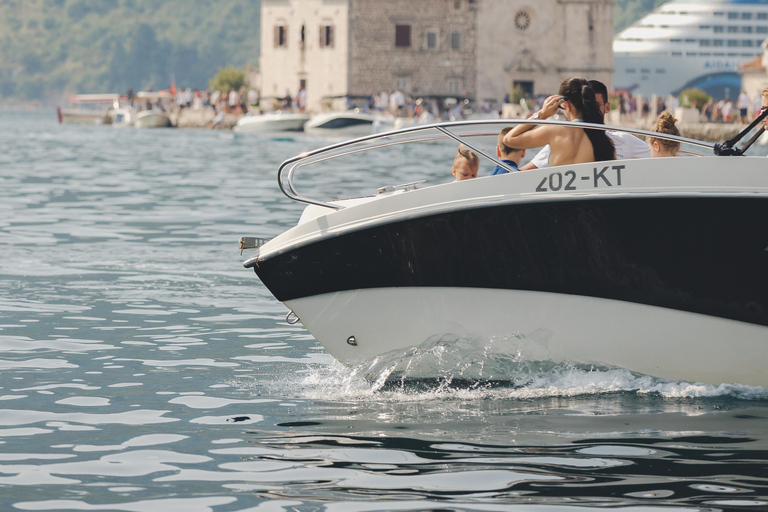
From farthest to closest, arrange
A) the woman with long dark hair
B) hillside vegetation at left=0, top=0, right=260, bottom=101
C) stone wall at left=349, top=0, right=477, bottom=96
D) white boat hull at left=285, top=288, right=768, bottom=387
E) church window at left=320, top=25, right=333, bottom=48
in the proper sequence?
hillside vegetation at left=0, top=0, right=260, bottom=101 → church window at left=320, top=25, right=333, bottom=48 → stone wall at left=349, top=0, right=477, bottom=96 → the woman with long dark hair → white boat hull at left=285, top=288, right=768, bottom=387

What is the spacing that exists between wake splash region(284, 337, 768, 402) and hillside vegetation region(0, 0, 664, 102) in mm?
162278

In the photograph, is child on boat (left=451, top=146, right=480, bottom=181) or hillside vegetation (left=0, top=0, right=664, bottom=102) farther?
hillside vegetation (left=0, top=0, right=664, bottom=102)

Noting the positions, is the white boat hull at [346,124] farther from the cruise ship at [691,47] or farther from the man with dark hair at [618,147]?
the cruise ship at [691,47]

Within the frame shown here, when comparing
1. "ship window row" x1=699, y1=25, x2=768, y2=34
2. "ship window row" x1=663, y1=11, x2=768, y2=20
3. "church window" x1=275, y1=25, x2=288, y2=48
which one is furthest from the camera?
"ship window row" x1=663, y1=11, x2=768, y2=20

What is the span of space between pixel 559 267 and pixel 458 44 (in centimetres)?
6291

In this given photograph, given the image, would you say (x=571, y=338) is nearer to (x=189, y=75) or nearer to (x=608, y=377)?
(x=608, y=377)

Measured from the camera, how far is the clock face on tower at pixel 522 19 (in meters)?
68.6

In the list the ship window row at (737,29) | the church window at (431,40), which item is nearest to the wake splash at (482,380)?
the church window at (431,40)

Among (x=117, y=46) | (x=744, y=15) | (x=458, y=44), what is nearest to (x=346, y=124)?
(x=458, y=44)

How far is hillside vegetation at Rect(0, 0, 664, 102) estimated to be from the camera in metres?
172

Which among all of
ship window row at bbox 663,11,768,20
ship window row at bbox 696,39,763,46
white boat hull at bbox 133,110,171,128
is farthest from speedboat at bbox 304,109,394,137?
ship window row at bbox 663,11,768,20

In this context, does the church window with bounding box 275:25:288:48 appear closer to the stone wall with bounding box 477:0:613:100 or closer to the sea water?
the stone wall with bounding box 477:0:613:100

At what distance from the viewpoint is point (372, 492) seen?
18.2 ft

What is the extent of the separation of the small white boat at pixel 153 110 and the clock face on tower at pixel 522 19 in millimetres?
22116
